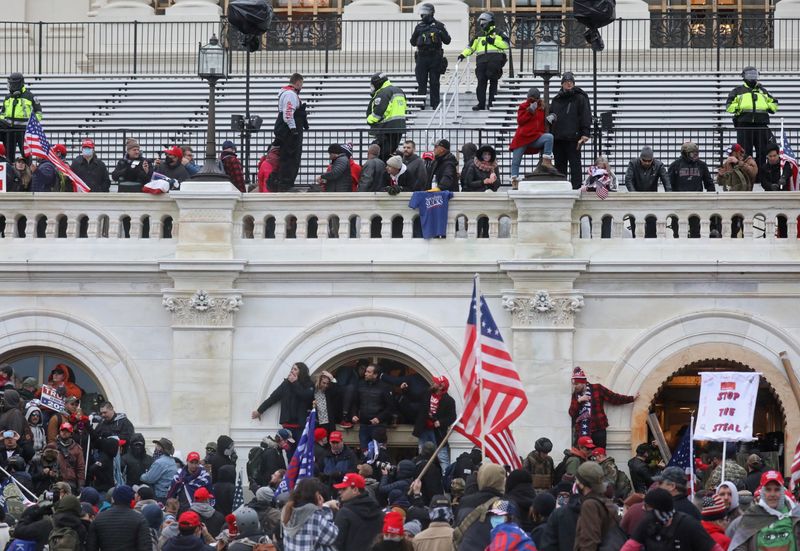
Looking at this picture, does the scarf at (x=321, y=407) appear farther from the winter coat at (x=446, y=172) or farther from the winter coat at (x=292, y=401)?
the winter coat at (x=446, y=172)

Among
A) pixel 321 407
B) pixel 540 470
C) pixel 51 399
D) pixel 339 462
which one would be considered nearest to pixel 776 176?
pixel 540 470

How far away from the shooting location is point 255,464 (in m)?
29.4

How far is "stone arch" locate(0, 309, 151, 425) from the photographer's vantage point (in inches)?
1244

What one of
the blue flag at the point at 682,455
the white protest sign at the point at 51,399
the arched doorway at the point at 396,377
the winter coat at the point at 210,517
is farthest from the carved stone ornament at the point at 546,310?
the winter coat at the point at 210,517

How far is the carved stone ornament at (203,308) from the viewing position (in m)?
31.3

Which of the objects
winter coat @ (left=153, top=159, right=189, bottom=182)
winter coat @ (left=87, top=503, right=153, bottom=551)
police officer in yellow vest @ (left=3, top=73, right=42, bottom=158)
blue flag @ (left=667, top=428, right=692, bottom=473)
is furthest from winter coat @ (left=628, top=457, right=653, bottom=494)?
Result: police officer in yellow vest @ (left=3, top=73, right=42, bottom=158)

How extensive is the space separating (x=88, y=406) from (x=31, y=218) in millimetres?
2754

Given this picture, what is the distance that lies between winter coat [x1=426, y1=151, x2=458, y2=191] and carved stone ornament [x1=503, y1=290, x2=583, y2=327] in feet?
6.52

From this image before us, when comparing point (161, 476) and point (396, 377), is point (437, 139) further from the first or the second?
point (161, 476)

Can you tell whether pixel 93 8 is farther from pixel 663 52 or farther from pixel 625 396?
pixel 625 396

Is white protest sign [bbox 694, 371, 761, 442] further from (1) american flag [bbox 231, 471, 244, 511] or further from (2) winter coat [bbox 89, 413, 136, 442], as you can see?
(2) winter coat [bbox 89, 413, 136, 442]

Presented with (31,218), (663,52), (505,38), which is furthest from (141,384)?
(663,52)

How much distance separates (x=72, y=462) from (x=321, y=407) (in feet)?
12.1

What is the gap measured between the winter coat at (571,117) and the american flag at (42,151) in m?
6.82
